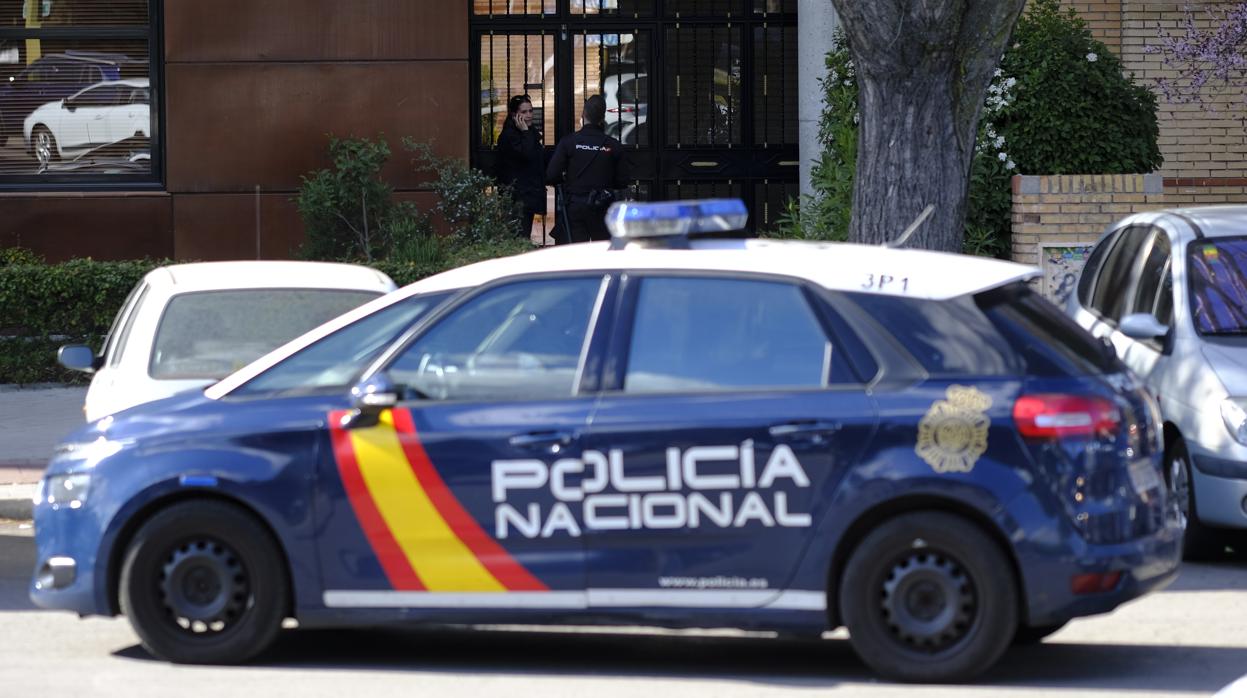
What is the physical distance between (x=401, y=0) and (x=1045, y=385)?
1131 cm

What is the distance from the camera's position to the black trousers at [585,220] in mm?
16234

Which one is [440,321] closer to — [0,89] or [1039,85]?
[1039,85]

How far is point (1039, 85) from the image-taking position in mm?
15484

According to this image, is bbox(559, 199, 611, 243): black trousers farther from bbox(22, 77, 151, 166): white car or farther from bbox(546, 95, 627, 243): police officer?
bbox(22, 77, 151, 166): white car

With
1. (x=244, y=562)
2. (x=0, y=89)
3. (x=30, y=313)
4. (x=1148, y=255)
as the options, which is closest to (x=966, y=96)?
(x=1148, y=255)

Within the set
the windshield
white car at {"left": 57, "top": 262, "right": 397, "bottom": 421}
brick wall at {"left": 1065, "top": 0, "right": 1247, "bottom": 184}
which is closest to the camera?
white car at {"left": 57, "top": 262, "right": 397, "bottom": 421}

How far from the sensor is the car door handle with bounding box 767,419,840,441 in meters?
6.40

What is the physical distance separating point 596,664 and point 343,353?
1512 millimetres

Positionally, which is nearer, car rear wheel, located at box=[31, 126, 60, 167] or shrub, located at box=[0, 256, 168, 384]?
shrub, located at box=[0, 256, 168, 384]

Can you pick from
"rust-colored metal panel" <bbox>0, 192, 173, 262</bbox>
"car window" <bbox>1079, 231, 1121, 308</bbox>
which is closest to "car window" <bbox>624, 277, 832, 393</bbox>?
"car window" <bbox>1079, 231, 1121, 308</bbox>

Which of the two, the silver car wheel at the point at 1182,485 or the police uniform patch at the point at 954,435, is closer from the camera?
the police uniform patch at the point at 954,435

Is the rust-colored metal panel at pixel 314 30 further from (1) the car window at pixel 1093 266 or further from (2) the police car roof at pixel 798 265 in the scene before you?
(2) the police car roof at pixel 798 265

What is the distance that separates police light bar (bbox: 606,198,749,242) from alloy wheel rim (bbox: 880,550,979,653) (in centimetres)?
149

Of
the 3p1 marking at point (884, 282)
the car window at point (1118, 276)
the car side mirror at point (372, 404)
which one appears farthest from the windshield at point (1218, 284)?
the car side mirror at point (372, 404)
